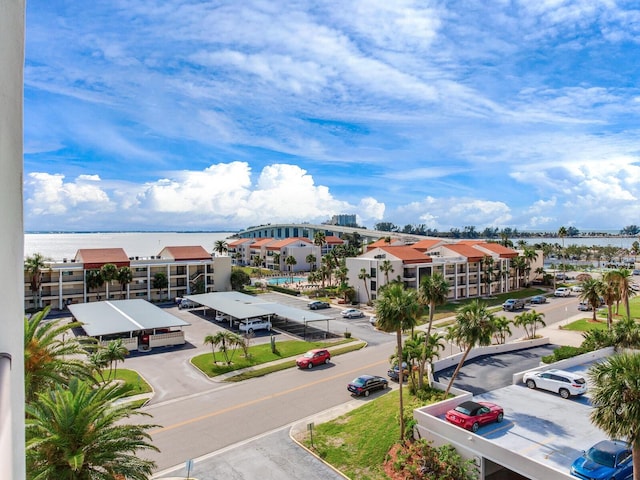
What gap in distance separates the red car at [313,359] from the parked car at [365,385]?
5.73 meters

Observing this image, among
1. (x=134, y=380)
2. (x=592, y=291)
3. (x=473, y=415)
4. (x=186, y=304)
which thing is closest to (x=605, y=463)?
(x=473, y=415)

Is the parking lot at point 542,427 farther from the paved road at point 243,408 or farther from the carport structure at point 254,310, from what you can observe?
the carport structure at point 254,310

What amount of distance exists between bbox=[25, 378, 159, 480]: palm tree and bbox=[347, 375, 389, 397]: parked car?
18.1 meters

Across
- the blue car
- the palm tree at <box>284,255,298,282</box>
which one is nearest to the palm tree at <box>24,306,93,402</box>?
the blue car

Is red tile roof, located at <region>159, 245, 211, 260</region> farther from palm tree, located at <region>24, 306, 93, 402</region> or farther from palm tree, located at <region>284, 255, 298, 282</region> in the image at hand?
palm tree, located at <region>24, 306, 93, 402</region>

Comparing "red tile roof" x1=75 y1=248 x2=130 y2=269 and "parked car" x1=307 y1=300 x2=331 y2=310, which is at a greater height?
"red tile roof" x1=75 y1=248 x2=130 y2=269

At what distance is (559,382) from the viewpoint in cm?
2628

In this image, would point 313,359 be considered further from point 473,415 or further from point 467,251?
point 467,251

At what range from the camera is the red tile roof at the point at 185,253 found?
76.4 metres

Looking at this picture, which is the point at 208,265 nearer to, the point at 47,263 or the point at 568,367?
the point at 47,263

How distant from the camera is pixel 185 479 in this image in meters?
19.5

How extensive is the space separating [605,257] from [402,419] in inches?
7178

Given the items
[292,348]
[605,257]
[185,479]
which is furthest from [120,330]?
[605,257]

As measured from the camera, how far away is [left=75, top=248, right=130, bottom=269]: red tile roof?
66.0 m
